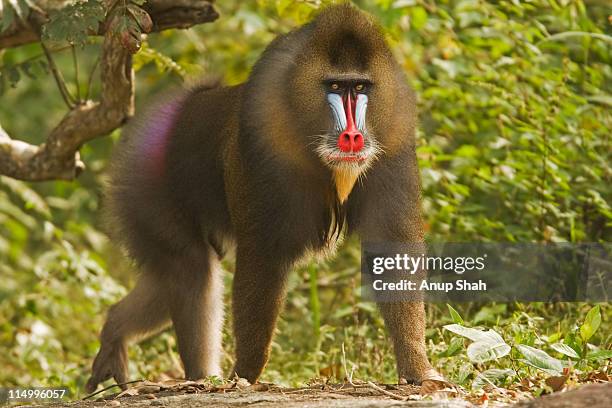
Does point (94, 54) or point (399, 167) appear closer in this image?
point (399, 167)

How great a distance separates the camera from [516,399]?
323cm

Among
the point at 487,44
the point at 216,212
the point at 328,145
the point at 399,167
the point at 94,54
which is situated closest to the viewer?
→ the point at 328,145

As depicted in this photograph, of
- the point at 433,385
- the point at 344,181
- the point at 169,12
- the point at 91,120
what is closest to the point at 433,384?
the point at 433,385

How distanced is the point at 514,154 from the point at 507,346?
7.75ft

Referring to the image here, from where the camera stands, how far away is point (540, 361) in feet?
11.5

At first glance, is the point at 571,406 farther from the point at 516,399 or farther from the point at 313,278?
the point at 313,278

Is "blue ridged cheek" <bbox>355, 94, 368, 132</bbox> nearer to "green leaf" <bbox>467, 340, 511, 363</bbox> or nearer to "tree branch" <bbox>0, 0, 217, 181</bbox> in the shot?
"green leaf" <bbox>467, 340, 511, 363</bbox>

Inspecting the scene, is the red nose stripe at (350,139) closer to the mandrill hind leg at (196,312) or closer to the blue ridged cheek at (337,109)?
the blue ridged cheek at (337,109)

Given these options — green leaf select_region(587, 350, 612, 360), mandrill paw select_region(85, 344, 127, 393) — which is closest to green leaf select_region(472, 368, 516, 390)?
green leaf select_region(587, 350, 612, 360)

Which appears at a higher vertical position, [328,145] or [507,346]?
[328,145]

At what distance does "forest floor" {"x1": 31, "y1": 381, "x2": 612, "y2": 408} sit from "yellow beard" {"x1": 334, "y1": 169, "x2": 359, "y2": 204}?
807 millimetres

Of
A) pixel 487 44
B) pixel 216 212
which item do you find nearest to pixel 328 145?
pixel 216 212

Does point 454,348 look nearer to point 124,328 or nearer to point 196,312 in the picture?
point 196,312

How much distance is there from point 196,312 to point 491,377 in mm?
1924
